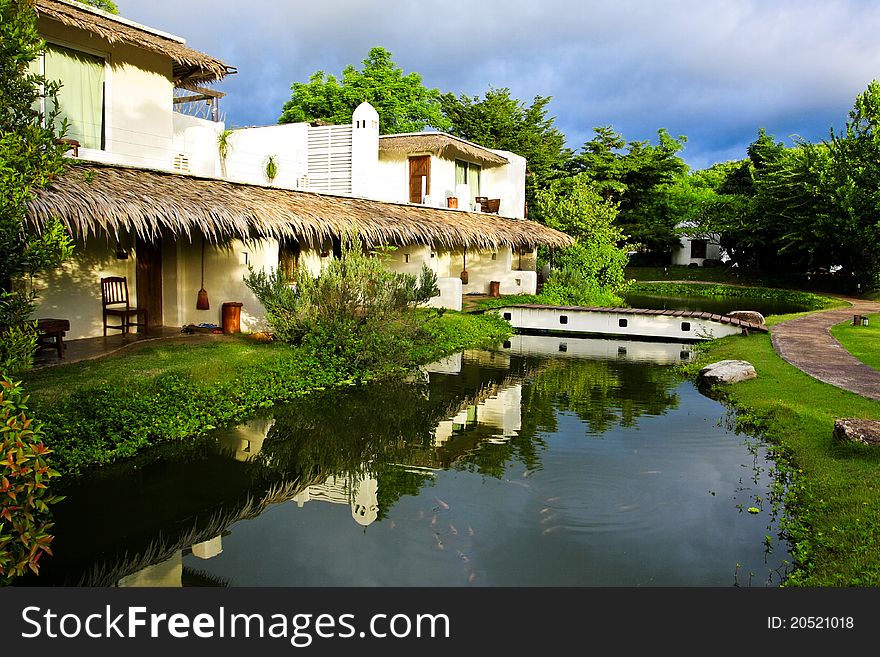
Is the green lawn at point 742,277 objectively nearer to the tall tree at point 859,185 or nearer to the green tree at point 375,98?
the tall tree at point 859,185

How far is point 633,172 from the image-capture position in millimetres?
40062

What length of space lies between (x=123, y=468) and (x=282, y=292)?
16.7 ft

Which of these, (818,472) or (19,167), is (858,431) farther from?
(19,167)

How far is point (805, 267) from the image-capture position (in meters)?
36.9

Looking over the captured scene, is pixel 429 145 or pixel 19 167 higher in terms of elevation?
pixel 429 145

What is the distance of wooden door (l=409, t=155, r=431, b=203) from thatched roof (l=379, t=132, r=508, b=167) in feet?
1.04

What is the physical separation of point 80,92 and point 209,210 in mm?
3220

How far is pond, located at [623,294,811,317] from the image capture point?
28.9 m

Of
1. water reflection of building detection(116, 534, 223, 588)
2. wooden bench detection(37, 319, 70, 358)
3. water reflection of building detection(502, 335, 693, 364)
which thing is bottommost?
water reflection of building detection(116, 534, 223, 588)

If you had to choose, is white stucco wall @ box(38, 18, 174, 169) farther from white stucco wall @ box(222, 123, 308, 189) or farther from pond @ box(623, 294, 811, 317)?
pond @ box(623, 294, 811, 317)

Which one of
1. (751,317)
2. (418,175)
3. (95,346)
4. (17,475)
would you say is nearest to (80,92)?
(95,346)

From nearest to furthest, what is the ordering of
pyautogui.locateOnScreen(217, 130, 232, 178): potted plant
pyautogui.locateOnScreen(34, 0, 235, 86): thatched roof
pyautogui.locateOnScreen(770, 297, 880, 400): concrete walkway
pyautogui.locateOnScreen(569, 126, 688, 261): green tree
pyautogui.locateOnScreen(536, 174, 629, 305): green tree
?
pyautogui.locateOnScreen(770, 297, 880, 400): concrete walkway → pyautogui.locateOnScreen(34, 0, 235, 86): thatched roof → pyautogui.locateOnScreen(217, 130, 232, 178): potted plant → pyautogui.locateOnScreen(536, 174, 629, 305): green tree → pyautogui.locateOnScreen(569, 126, 688, 261): green tree

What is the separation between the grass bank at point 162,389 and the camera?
7.67 metres

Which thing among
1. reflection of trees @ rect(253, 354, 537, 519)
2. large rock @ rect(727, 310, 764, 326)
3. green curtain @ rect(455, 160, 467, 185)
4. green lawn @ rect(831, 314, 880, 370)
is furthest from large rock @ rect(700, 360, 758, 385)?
green curtain @ rect(455, 160, 467, 185)
